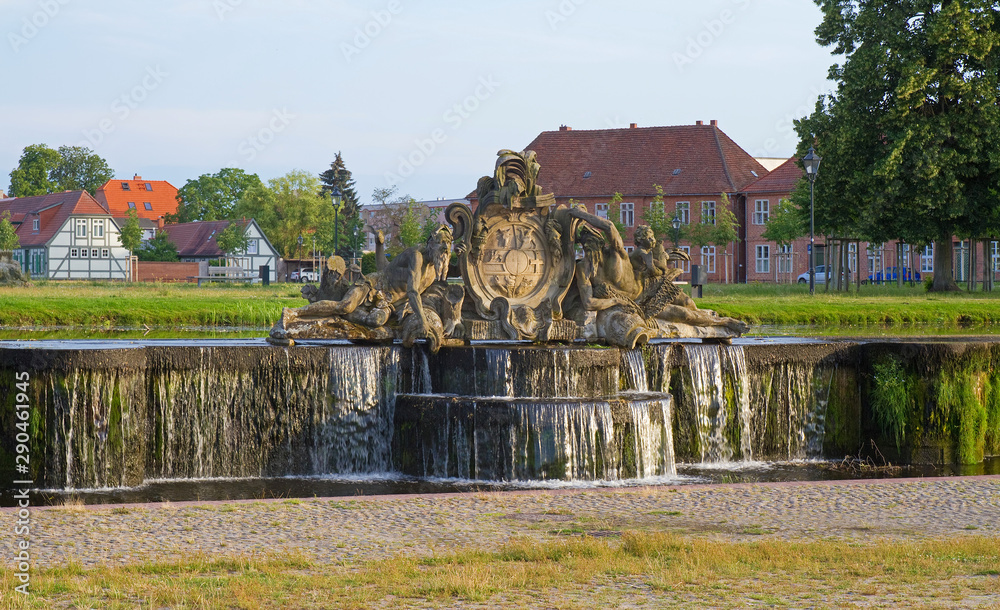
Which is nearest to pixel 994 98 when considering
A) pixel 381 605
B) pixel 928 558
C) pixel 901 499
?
pixel 901 499

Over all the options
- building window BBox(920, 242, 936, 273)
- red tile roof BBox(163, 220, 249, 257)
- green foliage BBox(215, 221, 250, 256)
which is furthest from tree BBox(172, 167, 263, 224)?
building window BBox(920, 242, 936, 273)

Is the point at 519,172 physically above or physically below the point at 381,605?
above

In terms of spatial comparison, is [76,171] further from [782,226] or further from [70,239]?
[782,226]

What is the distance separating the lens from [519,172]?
16703 mm

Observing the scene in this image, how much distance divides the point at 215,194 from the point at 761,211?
186 feet

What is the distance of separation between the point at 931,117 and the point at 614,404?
2807 centimetres

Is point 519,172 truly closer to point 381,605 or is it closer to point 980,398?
point 980,398

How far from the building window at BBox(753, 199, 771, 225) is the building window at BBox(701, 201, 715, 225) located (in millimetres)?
2842

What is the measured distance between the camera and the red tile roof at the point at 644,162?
8481 centimetres

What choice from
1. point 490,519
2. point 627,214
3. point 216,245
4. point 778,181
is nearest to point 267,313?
point 490,519

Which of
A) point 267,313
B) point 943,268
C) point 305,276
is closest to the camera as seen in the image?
point 267,313

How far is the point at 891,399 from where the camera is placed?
16.4 meters

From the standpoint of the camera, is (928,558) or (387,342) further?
(387,342)

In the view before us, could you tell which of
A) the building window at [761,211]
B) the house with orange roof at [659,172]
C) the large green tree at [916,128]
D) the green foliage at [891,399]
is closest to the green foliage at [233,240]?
the house with orange roof at [659,172]
